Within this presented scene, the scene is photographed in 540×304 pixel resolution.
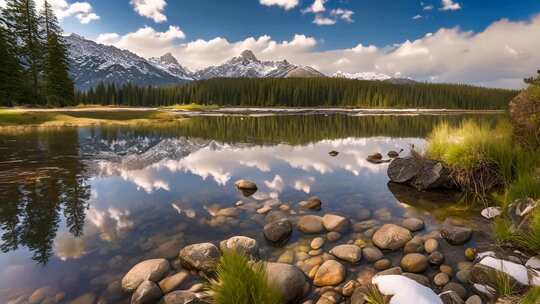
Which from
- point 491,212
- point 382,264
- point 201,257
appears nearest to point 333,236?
point 382,264

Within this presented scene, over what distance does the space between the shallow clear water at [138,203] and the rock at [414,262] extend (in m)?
0.62

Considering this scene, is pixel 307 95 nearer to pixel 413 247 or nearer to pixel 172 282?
pixel 413 247

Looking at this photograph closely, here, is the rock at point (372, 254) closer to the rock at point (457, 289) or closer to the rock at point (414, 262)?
the rock at point (414, 262)

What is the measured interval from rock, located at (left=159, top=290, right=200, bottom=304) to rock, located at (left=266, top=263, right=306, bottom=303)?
1.18m

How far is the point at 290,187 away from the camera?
10.7 meters

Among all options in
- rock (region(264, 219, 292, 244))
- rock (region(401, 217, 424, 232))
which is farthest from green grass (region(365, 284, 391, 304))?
rock (region(401, 217, 424, 232))

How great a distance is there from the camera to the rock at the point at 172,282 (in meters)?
4.71

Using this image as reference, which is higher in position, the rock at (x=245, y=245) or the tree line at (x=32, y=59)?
the tree line at (x=32, y=59)

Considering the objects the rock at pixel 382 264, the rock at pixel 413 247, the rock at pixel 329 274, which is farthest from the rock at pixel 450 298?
the rock at pixel 413 247

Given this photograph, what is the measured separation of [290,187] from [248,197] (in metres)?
1.97

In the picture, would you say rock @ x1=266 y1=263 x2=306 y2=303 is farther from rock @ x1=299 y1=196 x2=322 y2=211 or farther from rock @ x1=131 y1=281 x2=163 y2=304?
rock @ x1=299 y1=196 x2=322 y2=211

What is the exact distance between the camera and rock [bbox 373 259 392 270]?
5258mm

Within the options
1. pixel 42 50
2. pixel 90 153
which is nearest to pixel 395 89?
pixel 42 50

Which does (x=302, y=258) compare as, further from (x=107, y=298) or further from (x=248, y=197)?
(x=248, y=197)
